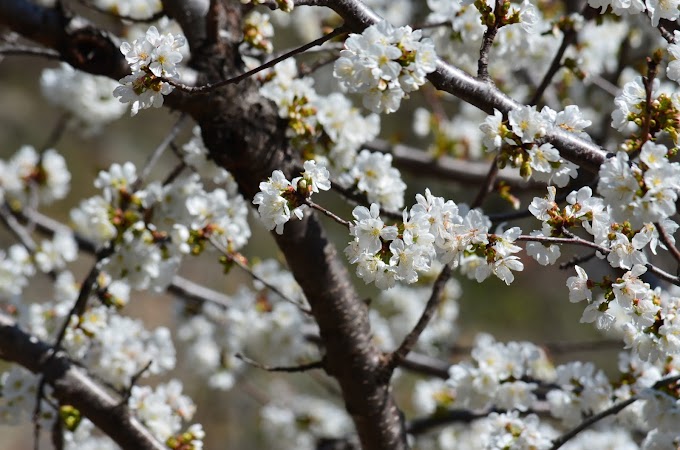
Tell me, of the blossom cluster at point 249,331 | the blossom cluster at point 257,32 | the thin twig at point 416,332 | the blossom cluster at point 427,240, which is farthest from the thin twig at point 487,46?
the blossom cluster at point 249,331

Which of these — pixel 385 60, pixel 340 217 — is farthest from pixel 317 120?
pixel 385 60

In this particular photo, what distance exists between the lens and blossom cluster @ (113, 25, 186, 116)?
1.02 m

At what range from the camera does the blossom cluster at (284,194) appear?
1062 mm

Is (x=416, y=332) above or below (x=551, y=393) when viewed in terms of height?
below

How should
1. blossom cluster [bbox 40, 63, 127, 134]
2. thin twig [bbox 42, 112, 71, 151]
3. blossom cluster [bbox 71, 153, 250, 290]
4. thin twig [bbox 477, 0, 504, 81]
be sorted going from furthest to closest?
blossom cluster [bbox 40, 63, 127, 134] < thin twig [bbox 42, 112, 71, 151] < blossom cluster [bbox 71, 153, 250, 290] < thin twig [bbox 477, 0, 504, 81]

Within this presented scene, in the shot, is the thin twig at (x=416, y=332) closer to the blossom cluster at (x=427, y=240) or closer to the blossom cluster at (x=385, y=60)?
the blossom cluster at (x=427, y=240)

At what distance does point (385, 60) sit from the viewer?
101cm

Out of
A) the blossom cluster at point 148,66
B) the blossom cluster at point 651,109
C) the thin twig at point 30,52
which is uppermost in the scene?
the blossom cluster at point 651,109

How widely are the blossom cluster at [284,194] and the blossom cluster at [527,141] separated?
0.24m

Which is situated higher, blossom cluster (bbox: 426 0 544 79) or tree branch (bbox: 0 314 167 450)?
blossom cluster (bbox: 426 0 544 79)

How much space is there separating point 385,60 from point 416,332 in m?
0.63

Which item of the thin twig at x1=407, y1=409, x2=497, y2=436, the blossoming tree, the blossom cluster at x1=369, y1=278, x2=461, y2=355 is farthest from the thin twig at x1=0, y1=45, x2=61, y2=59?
the blossom cluster at x1=369, y1=278, x2=461, y2=355

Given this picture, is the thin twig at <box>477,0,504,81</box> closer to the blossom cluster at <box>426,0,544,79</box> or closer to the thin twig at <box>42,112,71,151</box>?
the blossom cluster at <box>426,0,544,79</box>

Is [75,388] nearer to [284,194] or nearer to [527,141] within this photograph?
[284,194]
